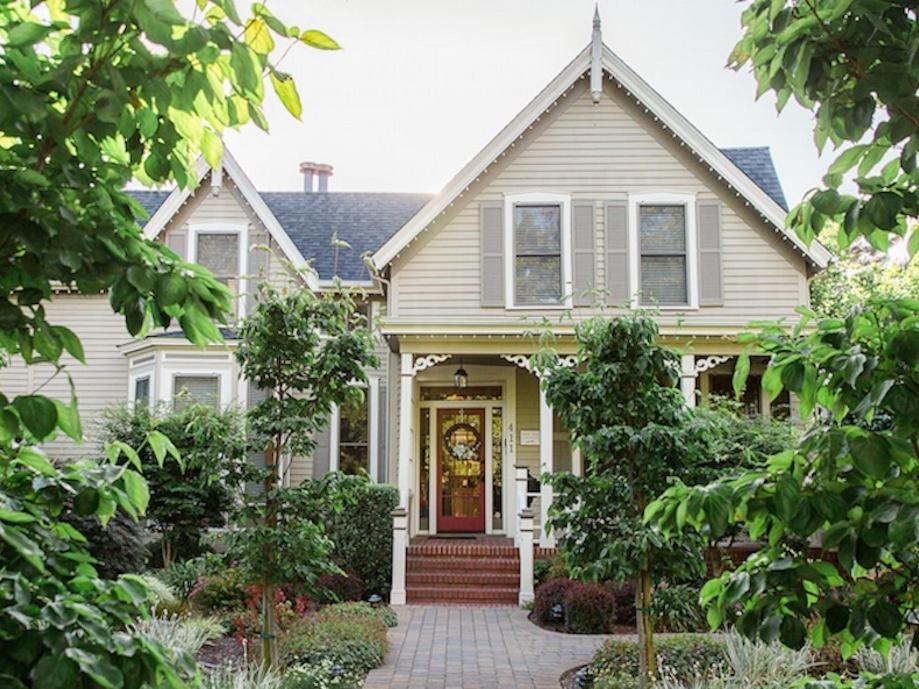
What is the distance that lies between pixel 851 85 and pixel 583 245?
12737 mm

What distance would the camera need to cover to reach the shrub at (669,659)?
752 centimetres

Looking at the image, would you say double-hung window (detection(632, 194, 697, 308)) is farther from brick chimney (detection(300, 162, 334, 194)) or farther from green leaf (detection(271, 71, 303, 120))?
green leaf (detection(271, 71, 303, 120))

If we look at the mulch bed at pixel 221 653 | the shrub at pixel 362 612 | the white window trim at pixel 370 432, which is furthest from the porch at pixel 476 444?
the mulch bed at pixel 221 653

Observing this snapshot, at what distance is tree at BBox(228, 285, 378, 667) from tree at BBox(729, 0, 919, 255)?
5.64 meters

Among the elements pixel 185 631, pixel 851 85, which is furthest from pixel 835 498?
pixel 185 631

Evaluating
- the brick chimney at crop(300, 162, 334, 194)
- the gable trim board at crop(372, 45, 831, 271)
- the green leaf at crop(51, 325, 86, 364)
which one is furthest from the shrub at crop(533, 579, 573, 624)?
the brick chimney at crop(300, 162, 334, 194)

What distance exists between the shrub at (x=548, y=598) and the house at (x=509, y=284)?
1.35m

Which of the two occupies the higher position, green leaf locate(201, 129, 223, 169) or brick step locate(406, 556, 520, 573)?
green leaf locate(201, 129, 223, 169)

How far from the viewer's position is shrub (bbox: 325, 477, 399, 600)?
13.0m

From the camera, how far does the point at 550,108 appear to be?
1483 cm

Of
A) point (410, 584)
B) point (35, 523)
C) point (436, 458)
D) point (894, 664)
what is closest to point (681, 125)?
point (436, 458)

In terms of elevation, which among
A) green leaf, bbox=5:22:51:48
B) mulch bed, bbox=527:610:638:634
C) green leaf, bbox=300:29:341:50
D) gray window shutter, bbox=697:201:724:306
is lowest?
mulch bed, bbox=527:610:638:634

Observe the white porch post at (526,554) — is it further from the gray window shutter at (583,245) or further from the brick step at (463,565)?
the gray window shutter at (583,245)

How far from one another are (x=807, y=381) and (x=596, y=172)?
13.3 meters
